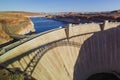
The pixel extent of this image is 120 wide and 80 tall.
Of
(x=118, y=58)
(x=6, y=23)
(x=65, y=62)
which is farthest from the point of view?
(x=6, y=23)

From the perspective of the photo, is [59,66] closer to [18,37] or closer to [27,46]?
[27,46]

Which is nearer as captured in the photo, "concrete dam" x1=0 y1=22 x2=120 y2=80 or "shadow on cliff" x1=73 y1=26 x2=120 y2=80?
"concrete dam" x1=0 y1=22 x2=120 y2=80

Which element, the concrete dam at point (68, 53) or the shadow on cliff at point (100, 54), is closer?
the concrete dam at point (68, 53)

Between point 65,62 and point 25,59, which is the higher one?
point 25,59

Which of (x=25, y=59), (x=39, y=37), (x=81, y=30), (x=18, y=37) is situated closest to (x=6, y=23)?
(x=18, y=37)

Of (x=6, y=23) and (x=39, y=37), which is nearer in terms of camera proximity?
(x=39, y=37)
